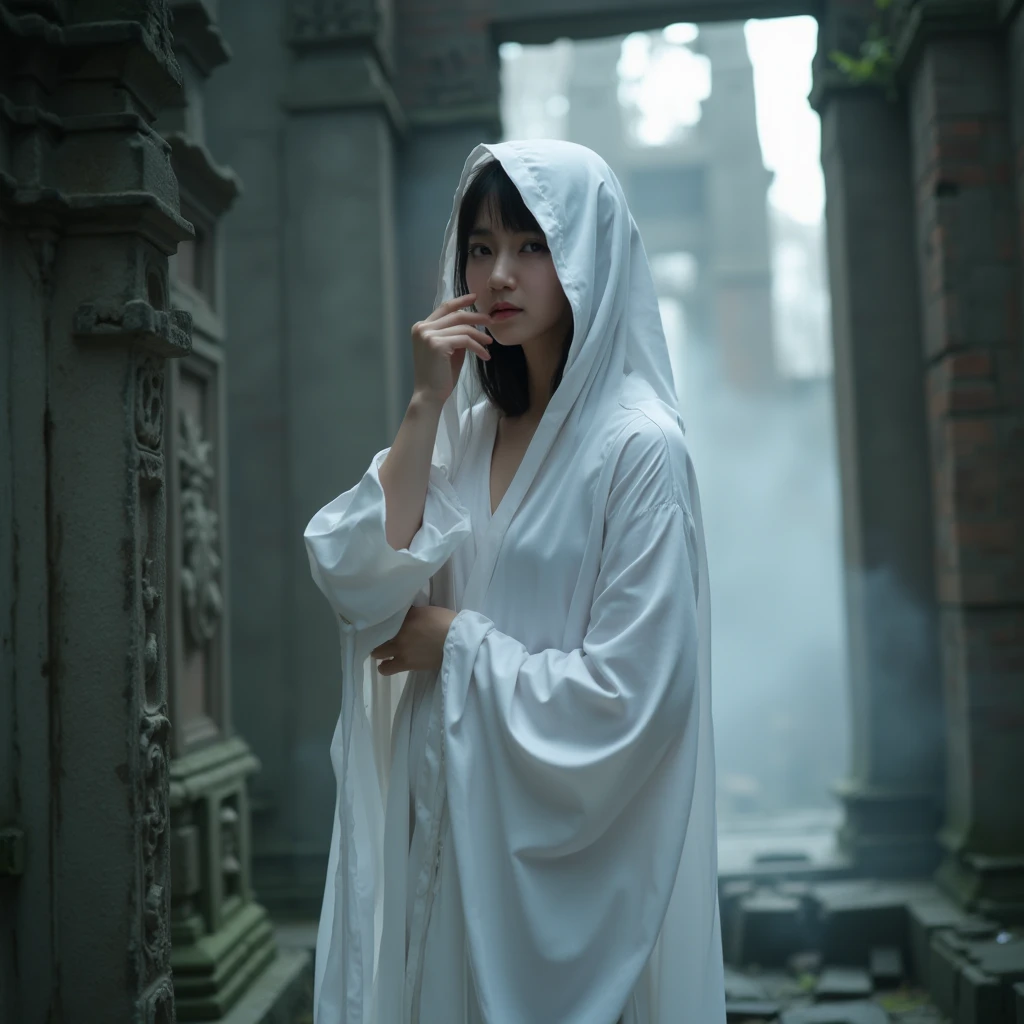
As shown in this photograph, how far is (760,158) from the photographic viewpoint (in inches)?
977

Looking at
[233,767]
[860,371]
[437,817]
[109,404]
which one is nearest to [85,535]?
[109,404]

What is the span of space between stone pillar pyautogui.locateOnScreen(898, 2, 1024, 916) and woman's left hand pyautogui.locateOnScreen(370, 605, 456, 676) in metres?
3.26

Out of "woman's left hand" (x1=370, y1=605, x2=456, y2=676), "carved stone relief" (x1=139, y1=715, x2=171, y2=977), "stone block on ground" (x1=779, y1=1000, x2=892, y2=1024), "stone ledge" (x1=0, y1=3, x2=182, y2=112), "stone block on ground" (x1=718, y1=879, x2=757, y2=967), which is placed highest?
"stone ledge" (x1=0, y1=3, x2=182, y2=112)

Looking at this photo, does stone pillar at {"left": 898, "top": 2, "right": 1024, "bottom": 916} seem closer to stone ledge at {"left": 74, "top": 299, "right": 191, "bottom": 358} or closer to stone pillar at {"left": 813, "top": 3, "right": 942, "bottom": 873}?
stone pillar at {"left": 813, "top": 3, "right": 942, "bottom": 873}

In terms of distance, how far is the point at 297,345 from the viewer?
523cm

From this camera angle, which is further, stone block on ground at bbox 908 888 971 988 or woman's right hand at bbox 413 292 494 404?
stone block on ground at bbox 908 888 971 988

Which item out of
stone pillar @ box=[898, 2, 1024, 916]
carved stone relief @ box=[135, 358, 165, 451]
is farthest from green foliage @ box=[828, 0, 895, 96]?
carved stone relief @ box=[135, 358, 165, 451]

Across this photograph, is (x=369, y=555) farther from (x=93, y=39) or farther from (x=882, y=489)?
(x=882, y=489)

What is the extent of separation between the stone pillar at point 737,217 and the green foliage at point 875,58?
18.2 metres

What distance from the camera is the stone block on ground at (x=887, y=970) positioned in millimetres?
4543

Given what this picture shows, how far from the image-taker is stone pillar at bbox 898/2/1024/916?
4547 millimetres

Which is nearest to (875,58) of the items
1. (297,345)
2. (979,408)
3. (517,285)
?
(979,408)

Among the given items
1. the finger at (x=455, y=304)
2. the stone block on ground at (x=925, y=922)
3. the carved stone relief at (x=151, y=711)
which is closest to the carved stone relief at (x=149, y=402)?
the carved stone relief at (x=151, y=711)

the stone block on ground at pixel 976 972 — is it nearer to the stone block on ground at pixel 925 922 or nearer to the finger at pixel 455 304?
the stone block on ground at pixel 925 922
